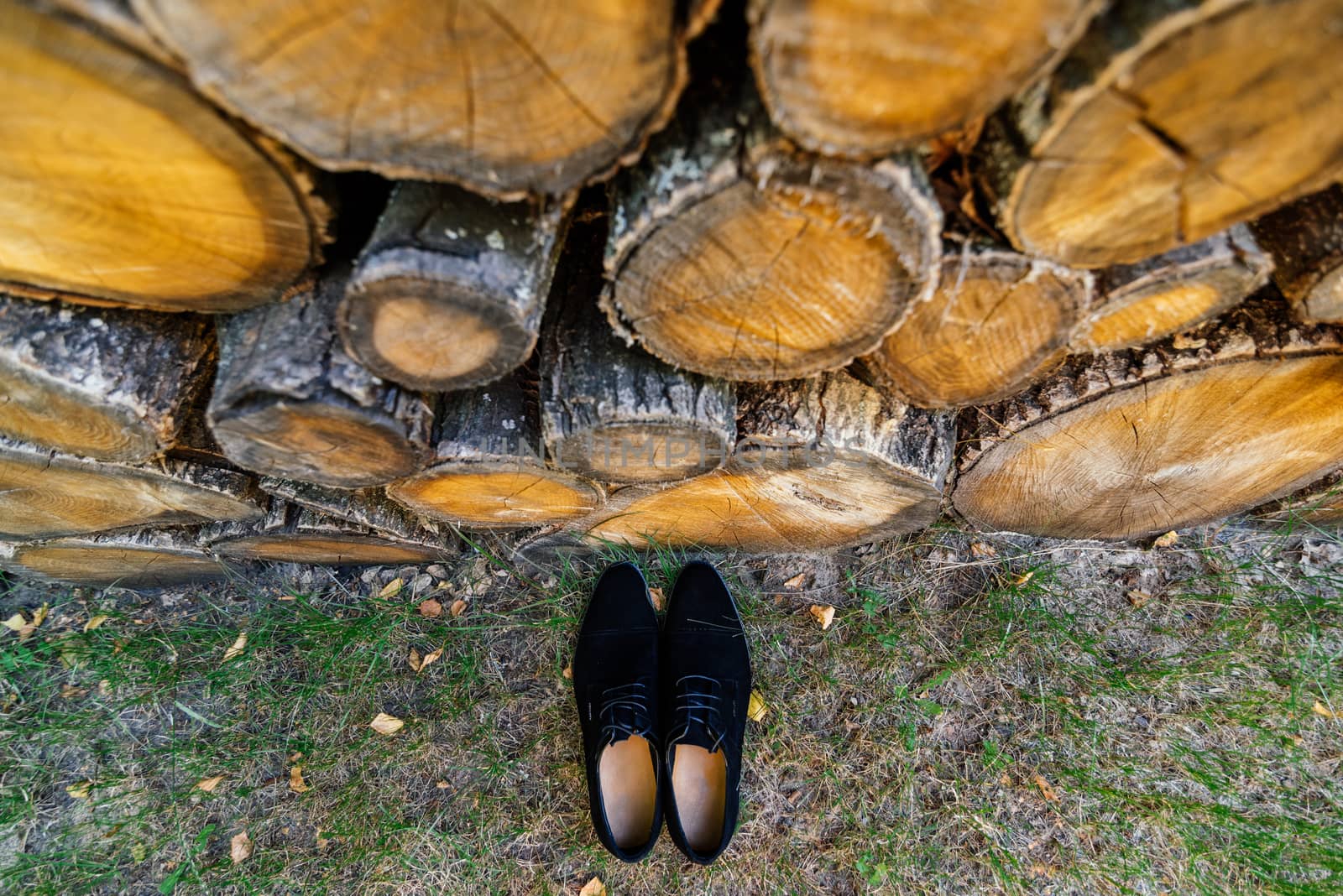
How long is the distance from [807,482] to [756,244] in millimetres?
827

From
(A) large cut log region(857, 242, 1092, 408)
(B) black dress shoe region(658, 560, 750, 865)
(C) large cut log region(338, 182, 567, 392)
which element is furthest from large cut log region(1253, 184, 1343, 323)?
(B) black dress shoe region(658, 560, 750, 865)

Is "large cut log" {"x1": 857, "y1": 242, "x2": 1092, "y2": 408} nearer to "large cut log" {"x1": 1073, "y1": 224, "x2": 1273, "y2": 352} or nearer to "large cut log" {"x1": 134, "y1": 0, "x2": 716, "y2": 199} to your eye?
"large cut log" {"x1": 1073, "y1": 224, "x2": 1273, "y2": 352}

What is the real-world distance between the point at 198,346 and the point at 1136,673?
8.47 feet

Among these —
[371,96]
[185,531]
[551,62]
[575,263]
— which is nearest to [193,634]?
[185,531]

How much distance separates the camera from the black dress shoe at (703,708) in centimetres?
207

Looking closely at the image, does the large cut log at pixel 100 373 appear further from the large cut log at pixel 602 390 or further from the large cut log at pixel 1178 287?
the large cut log at pixel 1178 287

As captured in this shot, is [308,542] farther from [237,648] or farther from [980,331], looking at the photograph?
[980,331]

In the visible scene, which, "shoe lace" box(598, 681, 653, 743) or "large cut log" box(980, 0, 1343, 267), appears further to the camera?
"shoe lace" box(598, 681, 653, 743)

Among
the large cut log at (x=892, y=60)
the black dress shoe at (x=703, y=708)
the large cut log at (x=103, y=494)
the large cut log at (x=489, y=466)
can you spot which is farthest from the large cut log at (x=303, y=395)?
the black dress shoe at (x=703, y=708)

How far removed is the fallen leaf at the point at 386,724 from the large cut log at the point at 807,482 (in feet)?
2.55

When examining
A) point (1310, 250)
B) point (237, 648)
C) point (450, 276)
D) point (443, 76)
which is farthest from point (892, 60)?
point (237, 648)

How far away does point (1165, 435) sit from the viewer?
70.4 inches

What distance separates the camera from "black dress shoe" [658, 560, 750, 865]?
2.07 metres

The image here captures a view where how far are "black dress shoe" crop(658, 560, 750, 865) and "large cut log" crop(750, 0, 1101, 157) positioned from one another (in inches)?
65.1
